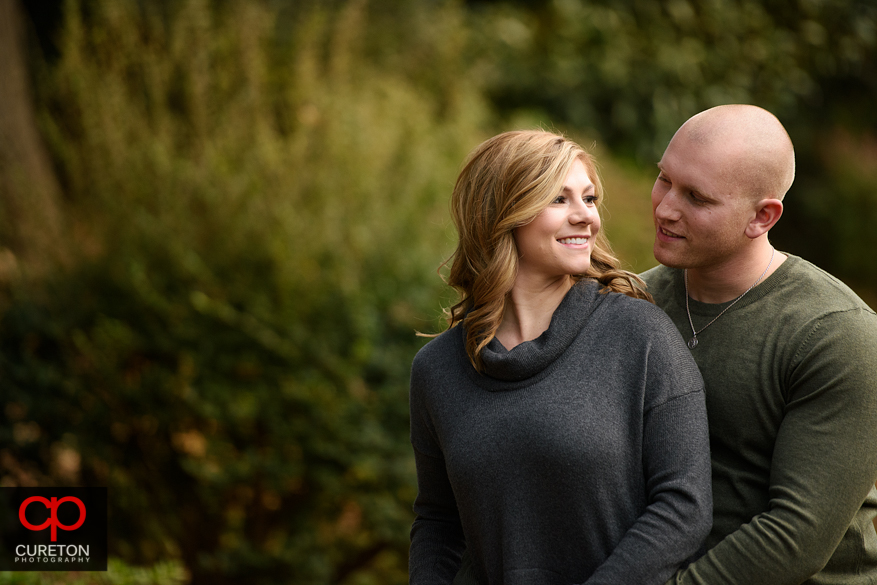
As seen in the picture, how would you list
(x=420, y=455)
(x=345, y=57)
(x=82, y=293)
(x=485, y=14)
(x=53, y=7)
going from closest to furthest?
(x=420, y=455)
(x=82, y=293)
(x=345, y=57)
(x=53, y=7)
(x=485, y=14)

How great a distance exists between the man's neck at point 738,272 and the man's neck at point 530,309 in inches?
13.8

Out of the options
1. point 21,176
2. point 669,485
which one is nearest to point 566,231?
point 669,485

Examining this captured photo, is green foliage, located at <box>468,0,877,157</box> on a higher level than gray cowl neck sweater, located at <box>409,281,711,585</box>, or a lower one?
higher

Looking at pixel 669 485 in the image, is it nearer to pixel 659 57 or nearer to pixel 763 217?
pixel 763 217

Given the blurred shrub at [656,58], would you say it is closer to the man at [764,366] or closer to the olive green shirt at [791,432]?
the man at [764,366]

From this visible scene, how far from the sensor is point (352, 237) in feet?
14.0

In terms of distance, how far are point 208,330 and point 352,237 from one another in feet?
2.95

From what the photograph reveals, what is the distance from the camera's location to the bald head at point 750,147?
73.4 inches

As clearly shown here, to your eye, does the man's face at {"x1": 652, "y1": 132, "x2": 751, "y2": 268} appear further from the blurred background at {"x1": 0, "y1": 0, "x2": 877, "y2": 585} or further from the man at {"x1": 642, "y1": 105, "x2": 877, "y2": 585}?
the blurred background at {"x1": 0, "y1": 0, "x2": 877, "y2": 585}

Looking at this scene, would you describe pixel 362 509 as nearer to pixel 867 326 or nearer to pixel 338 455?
pixel 338 455

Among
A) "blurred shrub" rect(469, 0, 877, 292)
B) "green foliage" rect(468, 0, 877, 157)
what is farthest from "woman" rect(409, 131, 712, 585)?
"green foliage" rect(468, 0, 877, 157)

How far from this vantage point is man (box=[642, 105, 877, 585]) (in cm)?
166

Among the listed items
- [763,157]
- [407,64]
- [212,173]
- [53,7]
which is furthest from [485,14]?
[763,157]

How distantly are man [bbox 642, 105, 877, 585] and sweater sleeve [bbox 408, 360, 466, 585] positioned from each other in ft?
2.15
